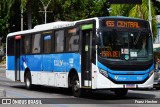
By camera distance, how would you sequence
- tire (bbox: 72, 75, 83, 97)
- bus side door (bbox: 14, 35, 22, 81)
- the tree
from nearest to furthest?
tire (bbox: 72, 75, 83, 97)
bus side door (bbox: 14, 35, 22, 81)
the tree

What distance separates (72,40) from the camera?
20000 millimetres

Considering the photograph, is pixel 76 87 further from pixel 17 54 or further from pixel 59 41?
pixel 17 54

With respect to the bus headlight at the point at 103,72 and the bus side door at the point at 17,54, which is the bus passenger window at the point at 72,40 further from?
the bus side door at the point at 17,54

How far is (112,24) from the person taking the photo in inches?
731

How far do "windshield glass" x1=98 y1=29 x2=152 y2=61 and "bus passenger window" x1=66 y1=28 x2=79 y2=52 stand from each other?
1668mm

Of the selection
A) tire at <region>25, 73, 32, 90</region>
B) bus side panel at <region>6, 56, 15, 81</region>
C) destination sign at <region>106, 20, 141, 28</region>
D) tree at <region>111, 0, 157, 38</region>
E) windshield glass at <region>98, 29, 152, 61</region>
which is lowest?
tire at <region>25, 73, 32, 90</region>

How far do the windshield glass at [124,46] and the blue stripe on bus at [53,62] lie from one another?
1.59 metres

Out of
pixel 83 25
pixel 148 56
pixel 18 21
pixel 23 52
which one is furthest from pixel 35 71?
pixel 18 21

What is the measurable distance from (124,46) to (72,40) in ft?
8.62

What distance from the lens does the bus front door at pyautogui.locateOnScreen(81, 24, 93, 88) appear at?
18702 millimetres

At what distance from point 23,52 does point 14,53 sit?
132 cm

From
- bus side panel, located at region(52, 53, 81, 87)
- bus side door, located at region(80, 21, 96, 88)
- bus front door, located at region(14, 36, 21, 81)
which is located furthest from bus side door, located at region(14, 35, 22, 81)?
bus side door, located at region(80, 21, 96, 88)

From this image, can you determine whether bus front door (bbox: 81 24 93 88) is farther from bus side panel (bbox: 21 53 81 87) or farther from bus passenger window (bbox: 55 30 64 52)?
bus passenger window (bbox: 55 30 64 52)

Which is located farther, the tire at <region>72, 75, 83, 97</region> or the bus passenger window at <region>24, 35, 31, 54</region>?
the bus passenger window at <region>24, 35, 31, 54</region>
